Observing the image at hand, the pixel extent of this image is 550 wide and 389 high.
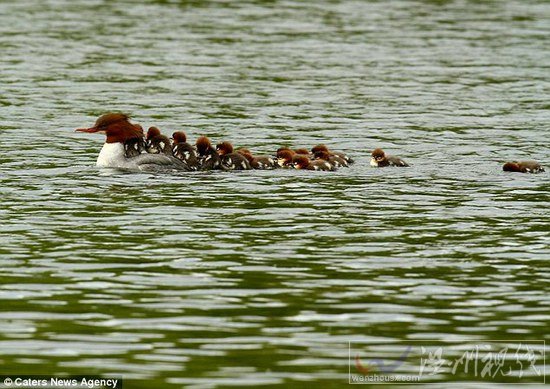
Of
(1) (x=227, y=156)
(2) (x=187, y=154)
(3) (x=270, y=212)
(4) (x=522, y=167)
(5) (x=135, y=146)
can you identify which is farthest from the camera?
(5) (x=135, y=146)

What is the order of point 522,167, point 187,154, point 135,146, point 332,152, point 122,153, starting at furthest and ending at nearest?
point 332,152
point 135,146
point 122,153
point 187,154
point 522,167

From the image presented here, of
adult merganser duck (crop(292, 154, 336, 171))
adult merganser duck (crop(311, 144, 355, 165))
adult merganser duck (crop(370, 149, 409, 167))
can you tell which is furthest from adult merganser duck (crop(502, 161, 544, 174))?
adult merganser duck (crop(292, 154, 336, 171))

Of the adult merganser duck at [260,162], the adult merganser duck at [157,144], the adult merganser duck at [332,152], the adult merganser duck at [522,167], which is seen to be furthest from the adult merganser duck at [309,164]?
the adult merganser duck at [522,167]

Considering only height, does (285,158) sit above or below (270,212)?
below

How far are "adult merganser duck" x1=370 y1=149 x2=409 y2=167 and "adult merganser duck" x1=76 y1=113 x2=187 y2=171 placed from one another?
2.61 m

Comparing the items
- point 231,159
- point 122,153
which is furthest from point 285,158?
point 122,153

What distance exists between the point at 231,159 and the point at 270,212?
347 cm

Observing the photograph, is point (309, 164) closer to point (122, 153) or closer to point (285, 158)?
point (285, 158)

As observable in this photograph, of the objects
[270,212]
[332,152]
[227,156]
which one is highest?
[270,212]

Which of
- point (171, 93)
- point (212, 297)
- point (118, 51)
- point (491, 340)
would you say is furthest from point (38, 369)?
point (118, 51)

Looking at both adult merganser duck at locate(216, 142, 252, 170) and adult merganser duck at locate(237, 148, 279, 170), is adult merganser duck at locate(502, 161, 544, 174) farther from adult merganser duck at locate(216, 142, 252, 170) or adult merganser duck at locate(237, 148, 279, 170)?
adult merganser duck at locate(216, 142, 252, 170)

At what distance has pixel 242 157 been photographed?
21.3m

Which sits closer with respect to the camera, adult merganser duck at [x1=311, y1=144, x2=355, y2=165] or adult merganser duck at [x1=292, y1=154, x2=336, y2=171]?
adult merganser duck at [x1=292, y1=154, x2=336, y2=171]

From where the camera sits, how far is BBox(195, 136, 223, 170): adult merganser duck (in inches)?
846
